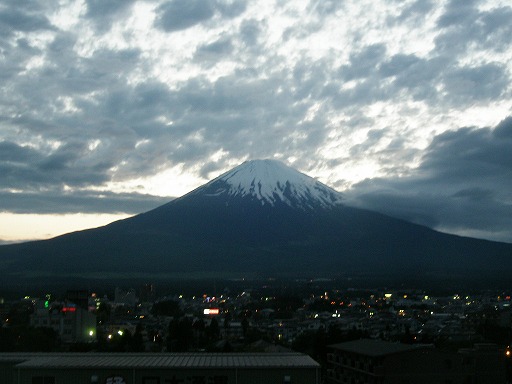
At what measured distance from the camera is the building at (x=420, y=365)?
61.7ft

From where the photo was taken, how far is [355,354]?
66.5 feet

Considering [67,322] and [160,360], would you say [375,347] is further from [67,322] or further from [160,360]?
[67,322]

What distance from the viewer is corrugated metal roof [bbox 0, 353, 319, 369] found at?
1374cm

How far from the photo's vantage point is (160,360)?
1449 centimetres

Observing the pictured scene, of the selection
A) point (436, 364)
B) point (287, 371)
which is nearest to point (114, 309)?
point (436, 364)

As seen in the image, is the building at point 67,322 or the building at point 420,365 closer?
the building at point 420,365

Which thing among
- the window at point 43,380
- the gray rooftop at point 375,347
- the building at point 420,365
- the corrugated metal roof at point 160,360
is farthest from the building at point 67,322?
the window at point 43,380

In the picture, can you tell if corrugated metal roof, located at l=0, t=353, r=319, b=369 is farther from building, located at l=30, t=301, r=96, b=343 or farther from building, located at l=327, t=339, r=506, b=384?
building, located at l=30, t=301, r=96, b=343

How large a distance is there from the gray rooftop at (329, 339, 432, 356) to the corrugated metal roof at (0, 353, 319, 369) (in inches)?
173

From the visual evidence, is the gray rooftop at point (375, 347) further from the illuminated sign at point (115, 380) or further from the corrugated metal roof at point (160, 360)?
the illuminated sign at point (115, 380)

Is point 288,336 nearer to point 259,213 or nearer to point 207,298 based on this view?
point 207,298

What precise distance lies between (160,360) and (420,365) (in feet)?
25.3

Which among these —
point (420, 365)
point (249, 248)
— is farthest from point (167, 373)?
point (249, 248)

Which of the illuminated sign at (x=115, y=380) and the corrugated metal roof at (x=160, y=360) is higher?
the corrugated metal roof at (x=160, y=360)
